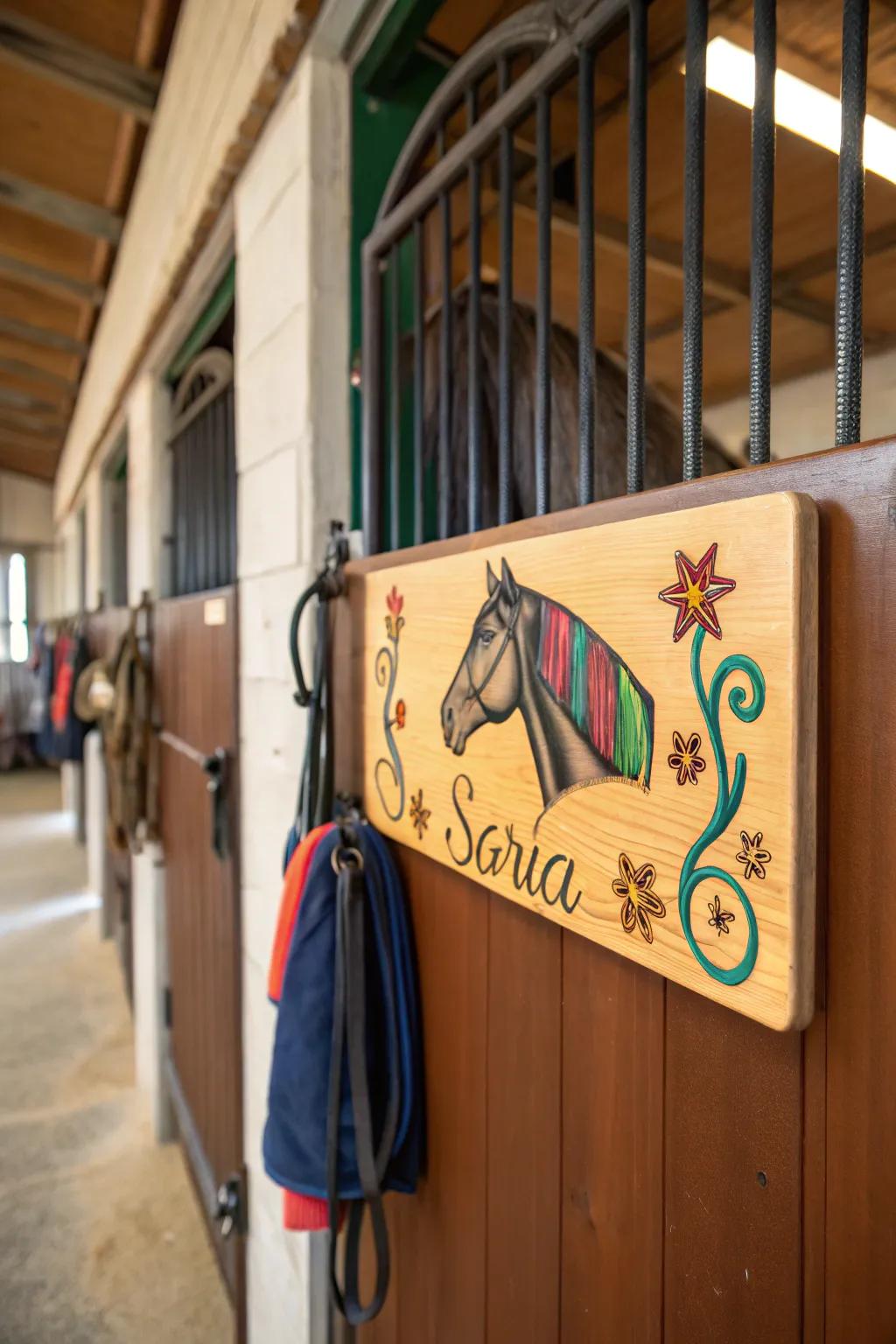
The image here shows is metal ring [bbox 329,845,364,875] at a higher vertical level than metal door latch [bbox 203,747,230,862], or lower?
higher

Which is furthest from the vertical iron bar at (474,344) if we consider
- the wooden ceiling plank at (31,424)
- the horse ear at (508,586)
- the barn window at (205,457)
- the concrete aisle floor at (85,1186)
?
the wooden ceiling plank at (31,424)

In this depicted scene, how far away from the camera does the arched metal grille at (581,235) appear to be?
42 centimetres

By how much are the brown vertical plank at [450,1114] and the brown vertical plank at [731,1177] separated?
0.25m

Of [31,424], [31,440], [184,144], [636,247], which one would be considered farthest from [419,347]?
[31,440]

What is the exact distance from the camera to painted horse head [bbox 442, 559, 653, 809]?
500 mm

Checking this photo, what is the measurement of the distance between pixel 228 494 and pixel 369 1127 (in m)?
1.45

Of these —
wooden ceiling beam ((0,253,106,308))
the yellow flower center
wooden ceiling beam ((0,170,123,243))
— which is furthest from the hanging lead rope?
wooden ceiling beam ((0,253,106,308))

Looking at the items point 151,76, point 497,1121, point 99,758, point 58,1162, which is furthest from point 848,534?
point 99,758

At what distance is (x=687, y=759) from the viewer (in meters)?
0.45

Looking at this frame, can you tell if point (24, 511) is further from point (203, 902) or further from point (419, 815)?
point (419, 815)

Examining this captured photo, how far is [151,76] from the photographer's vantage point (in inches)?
78.4

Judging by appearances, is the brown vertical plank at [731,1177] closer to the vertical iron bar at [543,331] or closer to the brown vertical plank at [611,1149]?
the brown vertical plank at [611,1149]

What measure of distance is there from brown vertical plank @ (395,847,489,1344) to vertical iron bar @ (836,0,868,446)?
526 mm

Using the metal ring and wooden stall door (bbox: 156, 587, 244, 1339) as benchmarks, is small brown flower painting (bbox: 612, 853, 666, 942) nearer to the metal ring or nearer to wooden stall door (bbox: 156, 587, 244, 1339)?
the metal ring
